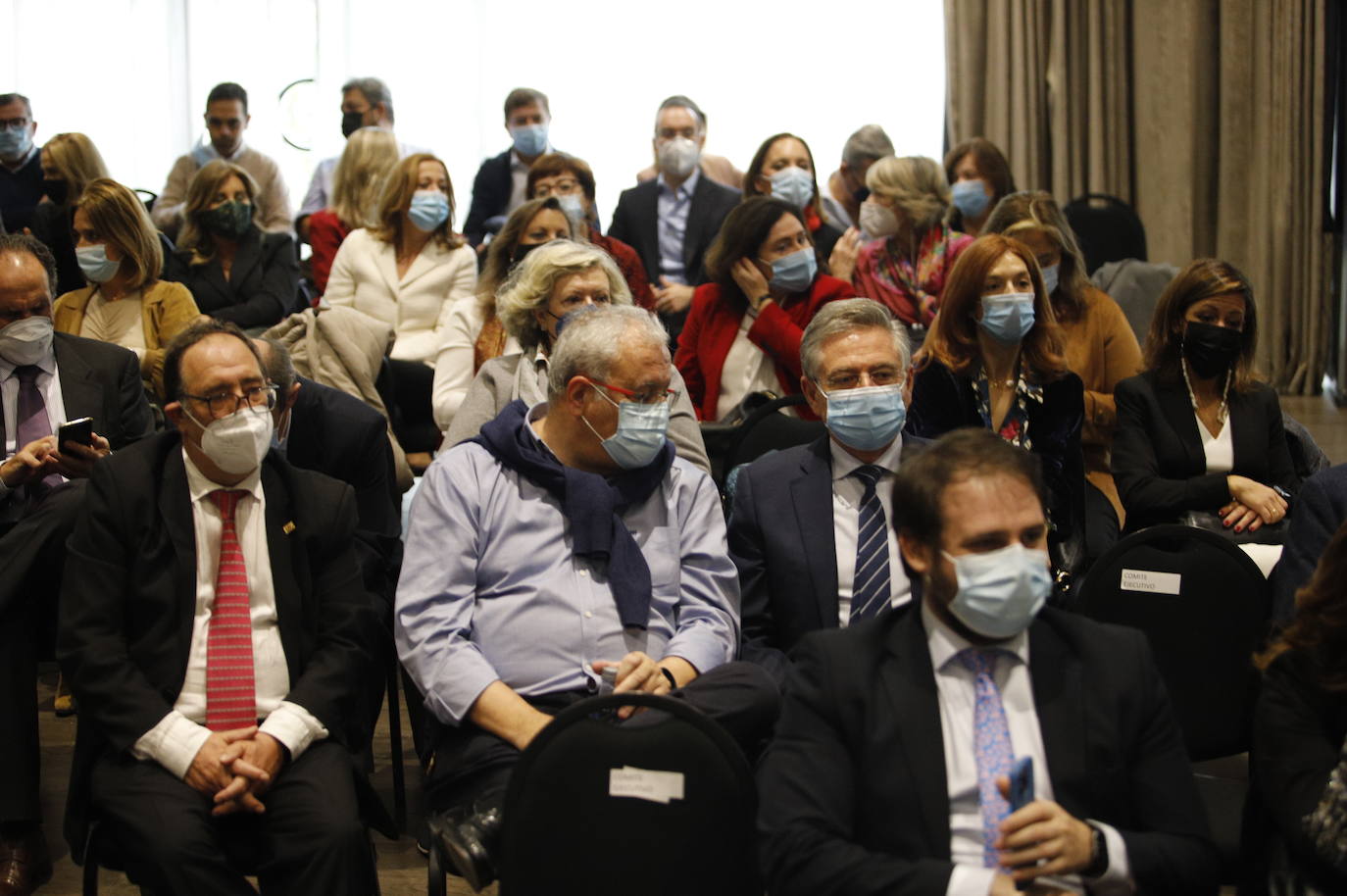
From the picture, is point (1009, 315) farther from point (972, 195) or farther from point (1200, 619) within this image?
point (972, 195)

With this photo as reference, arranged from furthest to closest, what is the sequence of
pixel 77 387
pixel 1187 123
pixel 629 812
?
pixel 1187 123 → pixel 77 387 → pixel 629 812

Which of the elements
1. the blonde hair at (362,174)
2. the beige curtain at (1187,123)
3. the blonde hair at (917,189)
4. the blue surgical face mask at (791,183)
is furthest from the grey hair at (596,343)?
the beige curtain at (1187,123)

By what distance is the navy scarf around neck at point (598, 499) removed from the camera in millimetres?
2770

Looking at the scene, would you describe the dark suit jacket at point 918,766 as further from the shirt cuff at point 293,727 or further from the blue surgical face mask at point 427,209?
the blue surgical face mask at point 427,209

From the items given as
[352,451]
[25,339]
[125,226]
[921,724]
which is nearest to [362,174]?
[125,226]

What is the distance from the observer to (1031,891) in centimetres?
198

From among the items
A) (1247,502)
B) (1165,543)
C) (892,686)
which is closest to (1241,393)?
(1247,502)

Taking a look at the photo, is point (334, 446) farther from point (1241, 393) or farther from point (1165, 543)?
point (1241, 393)

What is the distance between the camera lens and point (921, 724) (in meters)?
2.04

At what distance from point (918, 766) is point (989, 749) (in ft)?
0.37

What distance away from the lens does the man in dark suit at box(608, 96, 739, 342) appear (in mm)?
6098

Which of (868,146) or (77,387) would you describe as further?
(868,146)

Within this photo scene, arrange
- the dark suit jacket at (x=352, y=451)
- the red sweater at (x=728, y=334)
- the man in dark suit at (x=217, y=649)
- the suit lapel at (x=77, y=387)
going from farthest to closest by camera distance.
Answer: the red sweater at (x=728, y=334), the suit lapel at (x=77, y=387), the dark suit jacket at (x=352, y=451), the man in dark suit at (x=217, y=649)

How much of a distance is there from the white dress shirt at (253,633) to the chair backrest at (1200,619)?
1.68 meters
